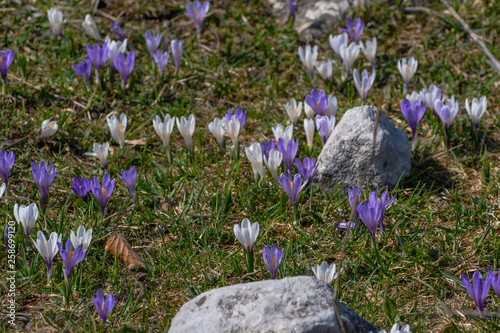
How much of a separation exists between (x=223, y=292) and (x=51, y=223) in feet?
3.97

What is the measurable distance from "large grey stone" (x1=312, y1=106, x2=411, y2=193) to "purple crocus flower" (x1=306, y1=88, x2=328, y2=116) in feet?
1.10

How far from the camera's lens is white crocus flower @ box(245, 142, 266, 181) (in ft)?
10.00

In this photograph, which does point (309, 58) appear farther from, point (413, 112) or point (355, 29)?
point (413, 112)

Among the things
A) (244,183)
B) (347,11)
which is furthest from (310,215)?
(347,11)

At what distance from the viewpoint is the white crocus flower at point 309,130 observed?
3268 millimetres

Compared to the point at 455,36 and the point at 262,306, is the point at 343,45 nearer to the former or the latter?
the point at 455,36

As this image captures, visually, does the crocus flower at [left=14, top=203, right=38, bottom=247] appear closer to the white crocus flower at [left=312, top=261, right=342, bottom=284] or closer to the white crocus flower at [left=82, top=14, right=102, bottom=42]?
the white crocus flower at [left=312, top=261, right=342, bottom=284]

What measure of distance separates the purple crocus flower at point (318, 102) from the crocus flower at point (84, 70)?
5.13ft

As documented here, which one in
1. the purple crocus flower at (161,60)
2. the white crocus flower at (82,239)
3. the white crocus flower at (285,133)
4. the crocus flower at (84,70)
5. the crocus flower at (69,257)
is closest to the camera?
the crocus flower at (69,257)

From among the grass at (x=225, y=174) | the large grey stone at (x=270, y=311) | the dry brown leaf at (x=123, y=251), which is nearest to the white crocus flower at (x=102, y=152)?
the grass at (x=225, y=174)

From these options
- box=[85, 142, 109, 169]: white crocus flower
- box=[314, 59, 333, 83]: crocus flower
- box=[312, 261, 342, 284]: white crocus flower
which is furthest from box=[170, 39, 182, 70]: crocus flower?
box=[312, 261, 342, 284]: white crocus flower

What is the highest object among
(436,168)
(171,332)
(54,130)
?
(54,130)

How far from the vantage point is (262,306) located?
6.57ft

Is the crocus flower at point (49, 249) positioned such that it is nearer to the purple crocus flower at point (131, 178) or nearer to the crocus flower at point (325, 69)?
the purple crocus flower at point (131, 178)
